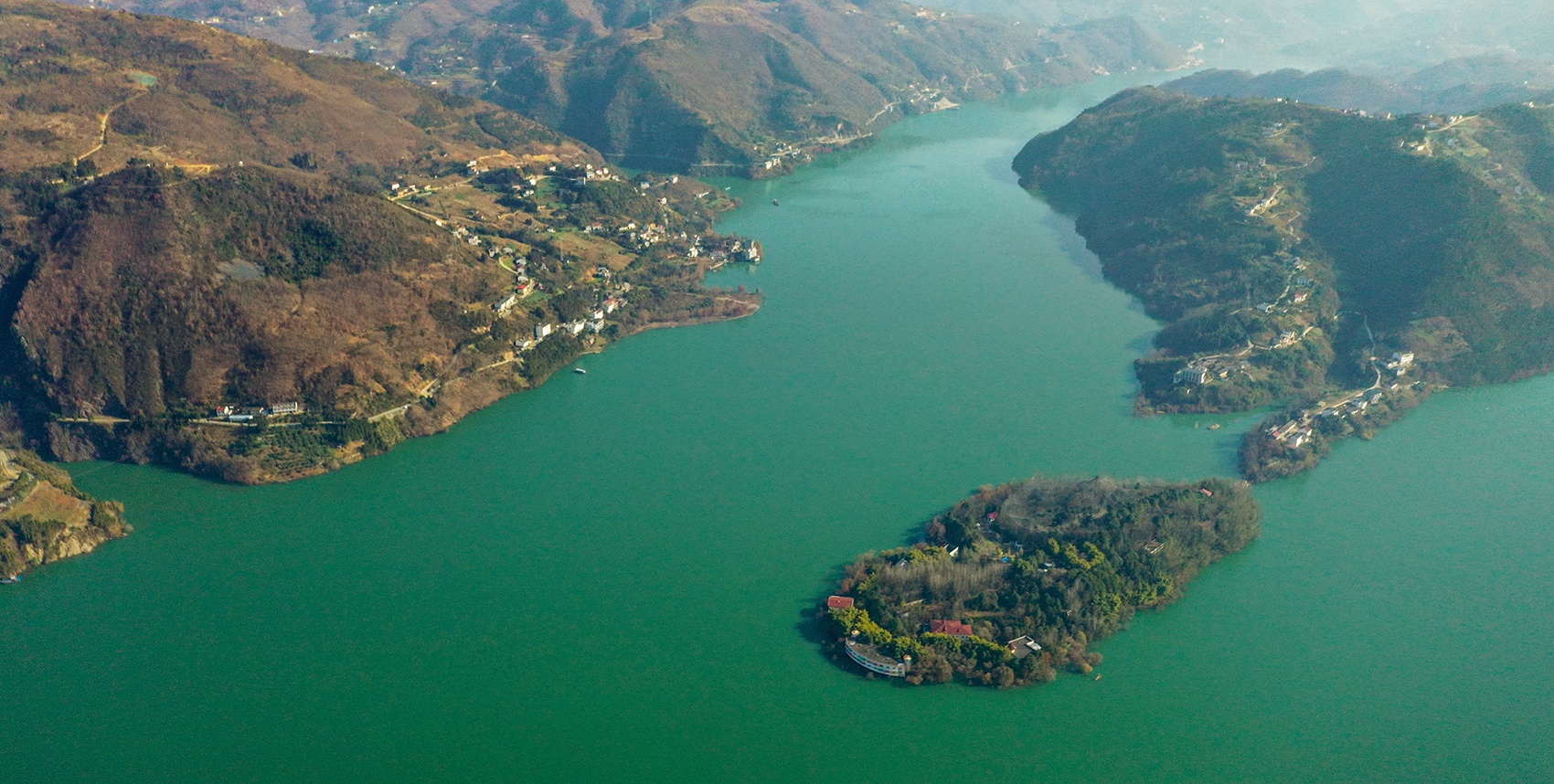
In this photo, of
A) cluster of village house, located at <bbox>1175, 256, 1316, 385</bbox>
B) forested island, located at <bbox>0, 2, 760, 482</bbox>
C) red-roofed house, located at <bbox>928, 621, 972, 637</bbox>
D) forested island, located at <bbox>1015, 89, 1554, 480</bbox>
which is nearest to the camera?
red-roofed house, located at <bbox>928, 621, 972, 637</bbox>

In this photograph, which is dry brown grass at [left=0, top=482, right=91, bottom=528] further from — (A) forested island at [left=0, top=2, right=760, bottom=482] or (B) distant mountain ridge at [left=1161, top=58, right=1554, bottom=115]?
(B) distant mountain ridge at [left=1161, top=58, right=1554, bottom=115]

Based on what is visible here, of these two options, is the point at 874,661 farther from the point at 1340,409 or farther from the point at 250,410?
the point at 250,410

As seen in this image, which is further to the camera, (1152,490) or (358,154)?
(358,154)

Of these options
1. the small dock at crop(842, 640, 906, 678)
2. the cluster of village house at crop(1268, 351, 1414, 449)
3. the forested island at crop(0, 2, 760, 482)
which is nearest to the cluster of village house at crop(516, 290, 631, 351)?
the forested island at crop(0, 2, 760, 482)

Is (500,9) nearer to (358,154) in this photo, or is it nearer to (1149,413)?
(358,154)

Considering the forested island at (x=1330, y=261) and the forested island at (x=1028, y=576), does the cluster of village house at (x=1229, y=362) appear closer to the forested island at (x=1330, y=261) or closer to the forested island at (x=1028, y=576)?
the forested island at (x=1330, y=261)

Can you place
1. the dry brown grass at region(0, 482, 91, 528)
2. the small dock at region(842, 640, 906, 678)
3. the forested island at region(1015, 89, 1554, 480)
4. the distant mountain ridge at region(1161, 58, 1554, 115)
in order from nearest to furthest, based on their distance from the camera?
the small dock at region(842, 640, 906, 678) → the dry brown grass at region(0, 482, 91, 528) → the forested island at region(1015, 89, 1554, 480) → the distant mountain ridge at region(1161, 58, 1554, 115)

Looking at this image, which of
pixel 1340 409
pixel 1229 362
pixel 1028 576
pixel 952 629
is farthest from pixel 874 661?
pixel 1340 409

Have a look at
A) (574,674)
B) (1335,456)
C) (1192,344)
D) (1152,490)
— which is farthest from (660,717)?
(1192,344)
